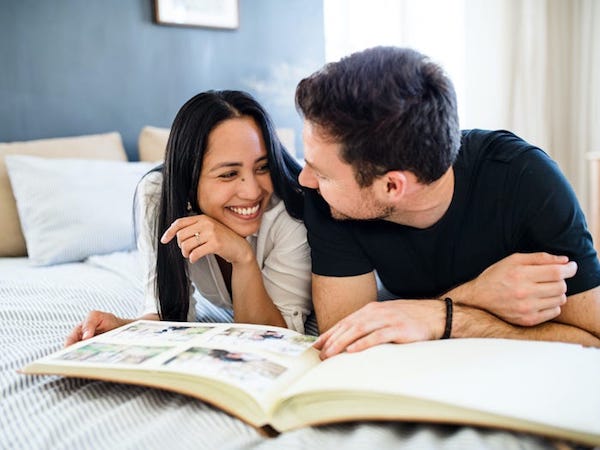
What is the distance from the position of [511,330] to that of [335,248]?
1.18 feet

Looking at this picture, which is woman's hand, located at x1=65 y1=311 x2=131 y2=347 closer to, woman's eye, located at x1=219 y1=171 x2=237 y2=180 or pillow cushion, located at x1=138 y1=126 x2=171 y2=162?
woman's eye, located at x1=219 y1=171 x2=237 y2=180

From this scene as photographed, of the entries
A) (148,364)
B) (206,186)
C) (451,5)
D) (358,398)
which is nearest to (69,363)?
(148,364)

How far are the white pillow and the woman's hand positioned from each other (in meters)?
0.85

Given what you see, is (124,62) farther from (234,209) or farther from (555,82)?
(555,82)

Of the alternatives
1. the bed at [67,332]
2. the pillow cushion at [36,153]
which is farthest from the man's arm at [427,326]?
the pillow cushion at [36,153]

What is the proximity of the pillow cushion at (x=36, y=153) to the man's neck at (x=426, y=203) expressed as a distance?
4.59ft

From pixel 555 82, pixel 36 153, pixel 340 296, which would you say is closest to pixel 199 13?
pixel 36 153

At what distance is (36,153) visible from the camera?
6.83 ft

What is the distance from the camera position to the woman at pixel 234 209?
47.6 inches

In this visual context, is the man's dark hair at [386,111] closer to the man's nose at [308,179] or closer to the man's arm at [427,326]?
the man's nose at [308,179]

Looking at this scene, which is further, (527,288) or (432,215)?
(432,215)

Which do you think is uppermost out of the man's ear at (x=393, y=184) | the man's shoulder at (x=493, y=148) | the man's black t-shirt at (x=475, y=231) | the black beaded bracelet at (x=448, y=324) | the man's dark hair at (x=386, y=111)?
the man's dark hair at (x=386, y=111)

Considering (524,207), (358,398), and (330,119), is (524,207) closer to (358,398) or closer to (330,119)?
(330,119)

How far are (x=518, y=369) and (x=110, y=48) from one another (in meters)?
2.22
